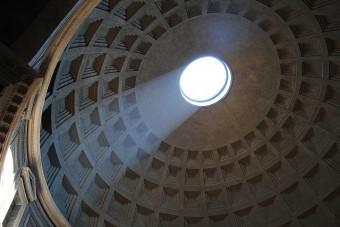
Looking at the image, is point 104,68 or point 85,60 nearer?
point 85,60

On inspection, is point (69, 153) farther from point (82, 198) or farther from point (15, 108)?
point (15, 108)

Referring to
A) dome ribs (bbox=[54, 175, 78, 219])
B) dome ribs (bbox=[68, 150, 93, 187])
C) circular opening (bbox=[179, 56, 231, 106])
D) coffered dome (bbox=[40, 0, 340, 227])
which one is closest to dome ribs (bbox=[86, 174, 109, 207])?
coffered dome (bbox=[40, 0, 340, 227])

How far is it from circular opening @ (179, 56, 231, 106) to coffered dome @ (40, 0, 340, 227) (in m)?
0.58

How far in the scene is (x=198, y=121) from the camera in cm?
2295

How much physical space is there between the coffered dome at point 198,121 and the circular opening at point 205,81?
58 centimetres

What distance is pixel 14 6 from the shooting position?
9680mm

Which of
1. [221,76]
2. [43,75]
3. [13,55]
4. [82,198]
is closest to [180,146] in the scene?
[221,76]

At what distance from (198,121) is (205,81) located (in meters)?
3.39

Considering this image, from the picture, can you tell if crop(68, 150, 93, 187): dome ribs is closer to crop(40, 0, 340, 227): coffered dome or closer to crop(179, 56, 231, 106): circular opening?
crop(40, 0, 340, 227): coffered dome

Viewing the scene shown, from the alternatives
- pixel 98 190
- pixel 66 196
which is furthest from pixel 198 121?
pixel 66 196

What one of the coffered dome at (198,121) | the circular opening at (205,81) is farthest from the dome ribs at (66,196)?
the circular opening at (205,81)

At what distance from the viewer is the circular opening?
22766 millimetres

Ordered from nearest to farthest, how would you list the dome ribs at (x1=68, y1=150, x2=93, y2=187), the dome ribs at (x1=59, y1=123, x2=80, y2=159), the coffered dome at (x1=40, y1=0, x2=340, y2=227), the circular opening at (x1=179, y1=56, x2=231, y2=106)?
1. the dome ribs at (x1=59, y1=123, x2=80, y2=159)
2. the coffered dome at (x1=40, y1=0, x2=340, y2=227)
3. the dome ribs at (x1=68, y1=150, x2=93, y2=187)
4. the circular opening at (x1=179, y1=56, x2=231, y2=106)

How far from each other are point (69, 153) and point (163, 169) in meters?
6.26
